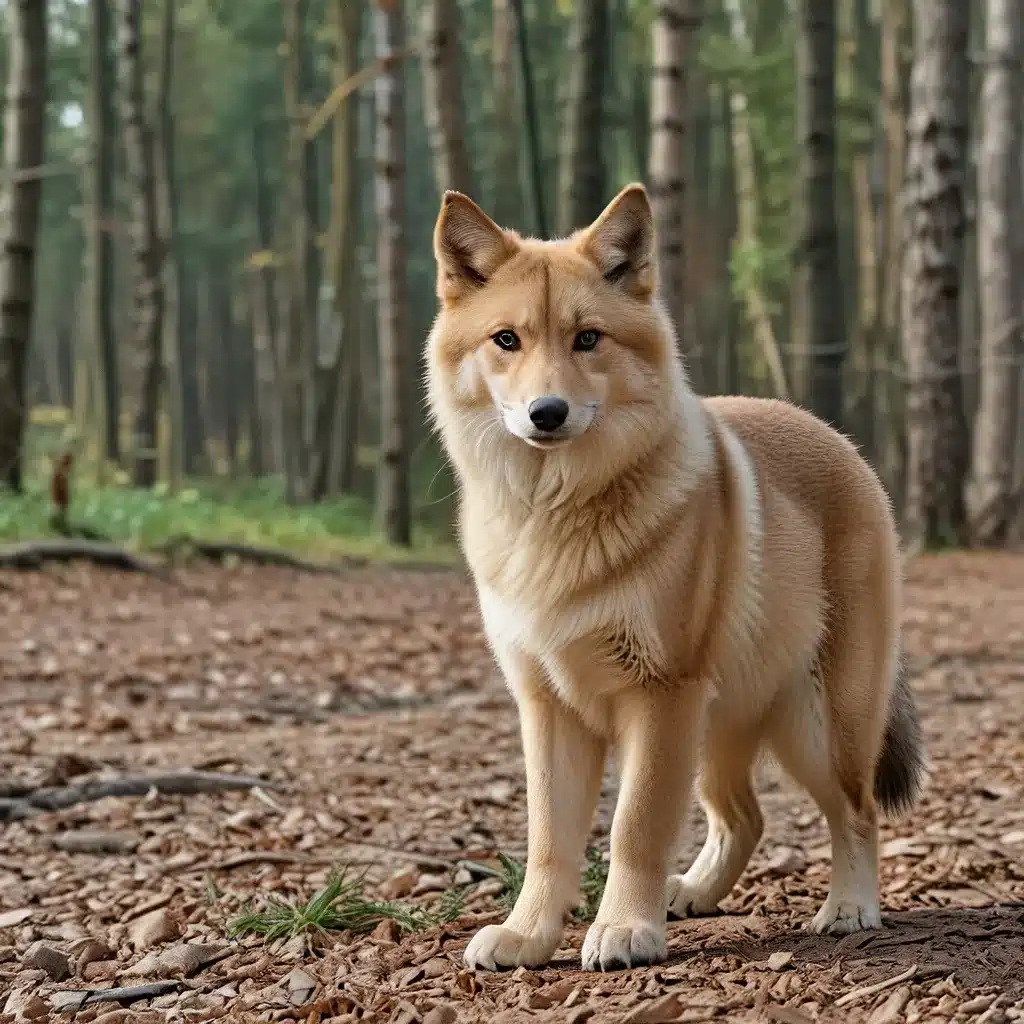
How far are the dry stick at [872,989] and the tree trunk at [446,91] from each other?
11.8 meters

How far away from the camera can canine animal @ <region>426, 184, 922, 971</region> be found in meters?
3.56

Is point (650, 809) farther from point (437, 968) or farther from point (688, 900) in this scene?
point (688, 900)

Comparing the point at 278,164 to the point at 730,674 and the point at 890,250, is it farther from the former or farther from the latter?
the point at 730,674

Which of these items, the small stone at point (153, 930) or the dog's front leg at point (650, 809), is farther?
the small stone at point (153, 930)

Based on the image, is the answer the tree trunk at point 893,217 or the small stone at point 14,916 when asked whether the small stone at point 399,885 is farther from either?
the tree trunk at point 893,217

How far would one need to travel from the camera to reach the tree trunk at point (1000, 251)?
52.3ft

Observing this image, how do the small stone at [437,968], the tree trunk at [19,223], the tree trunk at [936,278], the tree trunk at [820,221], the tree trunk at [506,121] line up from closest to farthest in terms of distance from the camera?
the small stone at [437,968] < the tree trunk at [19,223] < the tree trunk at [936,278] < the tree trunk at [820,221] < the tree trunk at [506,121]

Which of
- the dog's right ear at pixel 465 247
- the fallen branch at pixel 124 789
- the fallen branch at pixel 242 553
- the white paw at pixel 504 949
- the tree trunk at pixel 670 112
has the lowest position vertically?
the fallen branch at pixel 242 553

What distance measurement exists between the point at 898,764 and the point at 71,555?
8910mm

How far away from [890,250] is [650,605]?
24.2 meters

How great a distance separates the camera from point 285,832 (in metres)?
5.25

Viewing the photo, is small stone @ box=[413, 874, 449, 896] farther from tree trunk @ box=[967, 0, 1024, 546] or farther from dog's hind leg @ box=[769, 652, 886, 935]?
tree trunk @ box=[967, 0, 1024, 546]

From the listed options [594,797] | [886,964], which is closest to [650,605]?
[594,797]

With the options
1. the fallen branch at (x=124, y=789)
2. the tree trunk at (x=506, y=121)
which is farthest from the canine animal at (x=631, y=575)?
the tree trunk at (x=506, y=121)
